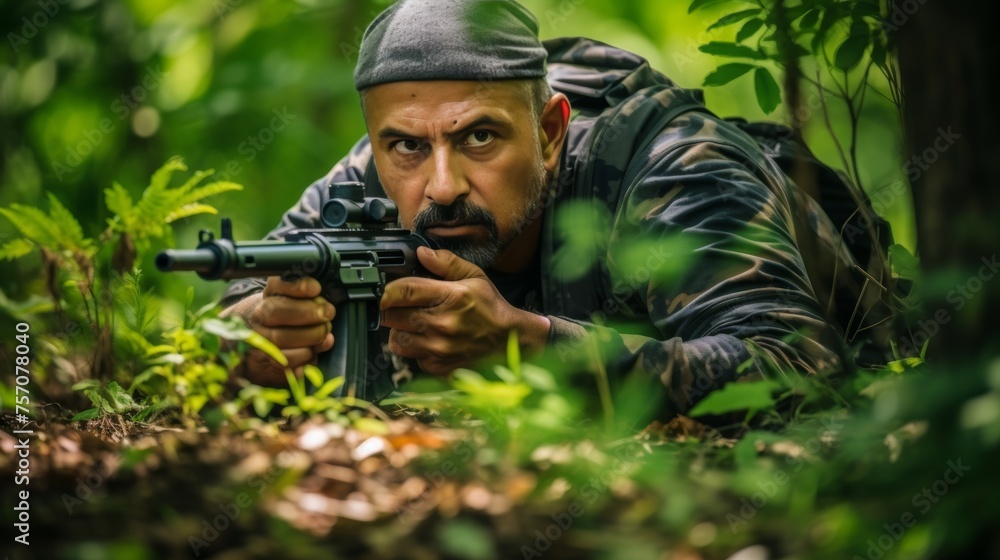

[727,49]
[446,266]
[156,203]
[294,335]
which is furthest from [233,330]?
[727,49]

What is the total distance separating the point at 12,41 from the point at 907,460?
566 centimetres

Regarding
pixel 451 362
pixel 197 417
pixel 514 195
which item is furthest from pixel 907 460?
pixel 514 195

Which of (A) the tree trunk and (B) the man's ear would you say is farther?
(B) the man's ear

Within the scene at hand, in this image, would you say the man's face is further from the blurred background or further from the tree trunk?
the blurred background

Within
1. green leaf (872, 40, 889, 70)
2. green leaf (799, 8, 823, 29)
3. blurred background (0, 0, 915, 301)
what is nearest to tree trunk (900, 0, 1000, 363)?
green leaf (799, 8, 823, 29)

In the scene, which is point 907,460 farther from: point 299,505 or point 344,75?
point 344,75

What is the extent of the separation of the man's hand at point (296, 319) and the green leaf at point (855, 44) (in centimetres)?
161

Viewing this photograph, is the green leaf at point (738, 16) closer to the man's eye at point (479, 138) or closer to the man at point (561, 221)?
the man at point (561, 221)

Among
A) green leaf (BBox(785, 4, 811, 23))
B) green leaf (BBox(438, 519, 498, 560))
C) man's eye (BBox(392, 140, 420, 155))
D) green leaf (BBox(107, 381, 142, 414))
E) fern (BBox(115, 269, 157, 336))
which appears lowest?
green leaf (BBox(107, 381, 142, 414))

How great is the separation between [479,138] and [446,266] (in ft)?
2.44

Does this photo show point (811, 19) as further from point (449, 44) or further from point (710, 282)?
point (449, 44)

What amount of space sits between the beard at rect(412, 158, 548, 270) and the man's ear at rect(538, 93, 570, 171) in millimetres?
262

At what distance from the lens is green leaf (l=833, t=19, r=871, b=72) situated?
283 cm

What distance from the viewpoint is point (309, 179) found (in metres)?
7.08
